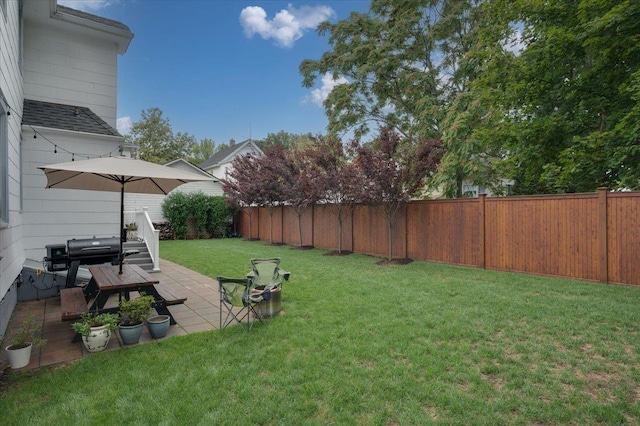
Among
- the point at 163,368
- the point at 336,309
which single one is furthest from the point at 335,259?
the point at 163,368

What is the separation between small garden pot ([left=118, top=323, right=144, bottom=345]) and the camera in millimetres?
3961

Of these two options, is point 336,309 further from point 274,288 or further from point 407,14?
point 407,14

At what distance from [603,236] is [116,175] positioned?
28.2 feet

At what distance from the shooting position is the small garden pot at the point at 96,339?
12.2 ft

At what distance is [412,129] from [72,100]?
38.1 feet

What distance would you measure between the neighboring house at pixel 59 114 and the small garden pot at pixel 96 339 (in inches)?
108

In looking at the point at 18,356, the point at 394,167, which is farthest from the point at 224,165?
the point at 18,356

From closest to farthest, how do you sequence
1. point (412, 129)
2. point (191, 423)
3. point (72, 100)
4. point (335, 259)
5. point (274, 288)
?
point (191, 423), point (274, 288), point (72, 100), point (335, 259), point (412, 129)

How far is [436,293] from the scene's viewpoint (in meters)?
6.14

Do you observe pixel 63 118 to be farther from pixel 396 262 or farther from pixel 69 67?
pixel 396 262

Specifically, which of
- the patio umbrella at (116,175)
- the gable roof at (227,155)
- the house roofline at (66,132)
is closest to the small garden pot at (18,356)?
the patio umbrella at (116,175)

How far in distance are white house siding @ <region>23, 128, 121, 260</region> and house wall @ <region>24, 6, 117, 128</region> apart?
4.57 ft

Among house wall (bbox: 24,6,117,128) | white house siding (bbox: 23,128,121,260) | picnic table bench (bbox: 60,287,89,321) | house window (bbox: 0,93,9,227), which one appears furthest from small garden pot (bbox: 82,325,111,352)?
house wall (bbox: 24,6,117,128)

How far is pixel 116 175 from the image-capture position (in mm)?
4578
